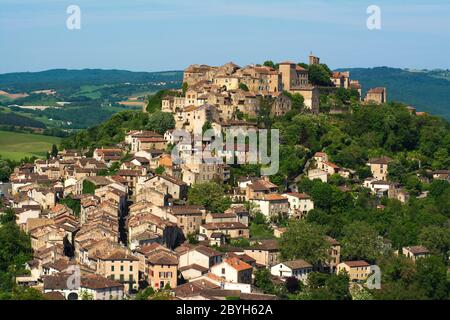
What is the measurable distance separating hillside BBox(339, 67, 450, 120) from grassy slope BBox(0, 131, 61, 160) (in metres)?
61.8

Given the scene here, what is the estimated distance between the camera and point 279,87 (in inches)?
2260

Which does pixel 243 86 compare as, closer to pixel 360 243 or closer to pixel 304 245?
pixel 360 243

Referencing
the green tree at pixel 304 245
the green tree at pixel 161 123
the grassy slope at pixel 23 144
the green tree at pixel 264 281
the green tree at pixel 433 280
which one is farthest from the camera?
the grassy slope at pixel 23 144

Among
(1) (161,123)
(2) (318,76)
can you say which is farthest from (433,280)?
(2) (318,76)

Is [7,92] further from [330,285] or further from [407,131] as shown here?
[330,285]

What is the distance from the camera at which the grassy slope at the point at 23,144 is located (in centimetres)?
7894

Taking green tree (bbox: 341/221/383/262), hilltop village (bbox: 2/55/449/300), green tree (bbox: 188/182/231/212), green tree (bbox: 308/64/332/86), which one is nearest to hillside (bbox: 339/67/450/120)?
green tree (bbox: 308/64/332/86)

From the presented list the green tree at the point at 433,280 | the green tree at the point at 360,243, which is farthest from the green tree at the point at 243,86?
the green tree at the point at 433,280

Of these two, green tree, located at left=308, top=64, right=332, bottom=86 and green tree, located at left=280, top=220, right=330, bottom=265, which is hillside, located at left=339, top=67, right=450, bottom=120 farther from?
green tree, located at left=280, top=220, right=330, bottom=265

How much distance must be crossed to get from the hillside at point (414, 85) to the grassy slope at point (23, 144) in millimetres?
61837

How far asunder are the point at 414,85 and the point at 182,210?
126095 mm

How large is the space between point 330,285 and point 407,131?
2116cm

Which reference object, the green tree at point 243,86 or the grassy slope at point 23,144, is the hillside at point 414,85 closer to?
the grassy slope at point 23,144

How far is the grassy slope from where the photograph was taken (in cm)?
7894
